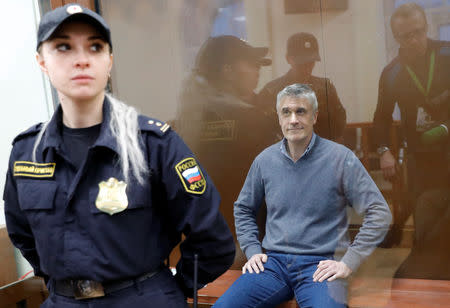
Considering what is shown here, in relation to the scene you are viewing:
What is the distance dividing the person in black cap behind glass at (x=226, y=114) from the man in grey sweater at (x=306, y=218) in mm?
329

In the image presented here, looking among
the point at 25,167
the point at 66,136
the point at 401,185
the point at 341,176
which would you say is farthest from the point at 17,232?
the point at 401,185

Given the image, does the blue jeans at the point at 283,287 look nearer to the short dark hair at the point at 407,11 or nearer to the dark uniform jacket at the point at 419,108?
the dark uniform jacket at the point at 419,108

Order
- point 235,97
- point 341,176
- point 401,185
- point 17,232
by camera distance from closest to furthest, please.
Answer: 1. point 17,232
2. point 341,176
3. point 401,185
4. point 235,97

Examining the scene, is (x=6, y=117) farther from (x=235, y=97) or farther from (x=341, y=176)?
(x=341, y=176)

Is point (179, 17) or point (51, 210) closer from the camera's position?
point (51, 210)

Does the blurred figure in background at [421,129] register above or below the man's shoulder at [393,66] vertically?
below

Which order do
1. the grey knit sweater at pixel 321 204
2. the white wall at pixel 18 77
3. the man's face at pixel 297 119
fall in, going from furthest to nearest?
the white wall at pixel 18 77, the man's face at pixel 297 119, the grey knit sweater at pixel 321 204

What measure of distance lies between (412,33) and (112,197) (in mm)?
1880

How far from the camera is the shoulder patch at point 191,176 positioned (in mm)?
1405

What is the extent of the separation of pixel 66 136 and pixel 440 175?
1.95 m

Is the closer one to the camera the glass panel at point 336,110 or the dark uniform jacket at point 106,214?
the dark uniform jacket at point 106,214

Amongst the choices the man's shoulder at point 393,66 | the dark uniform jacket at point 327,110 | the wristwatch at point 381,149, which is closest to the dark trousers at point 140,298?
the dark uniform jacket at point 327,110

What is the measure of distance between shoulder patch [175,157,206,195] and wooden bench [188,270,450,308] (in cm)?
126

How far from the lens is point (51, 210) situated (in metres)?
1.38
